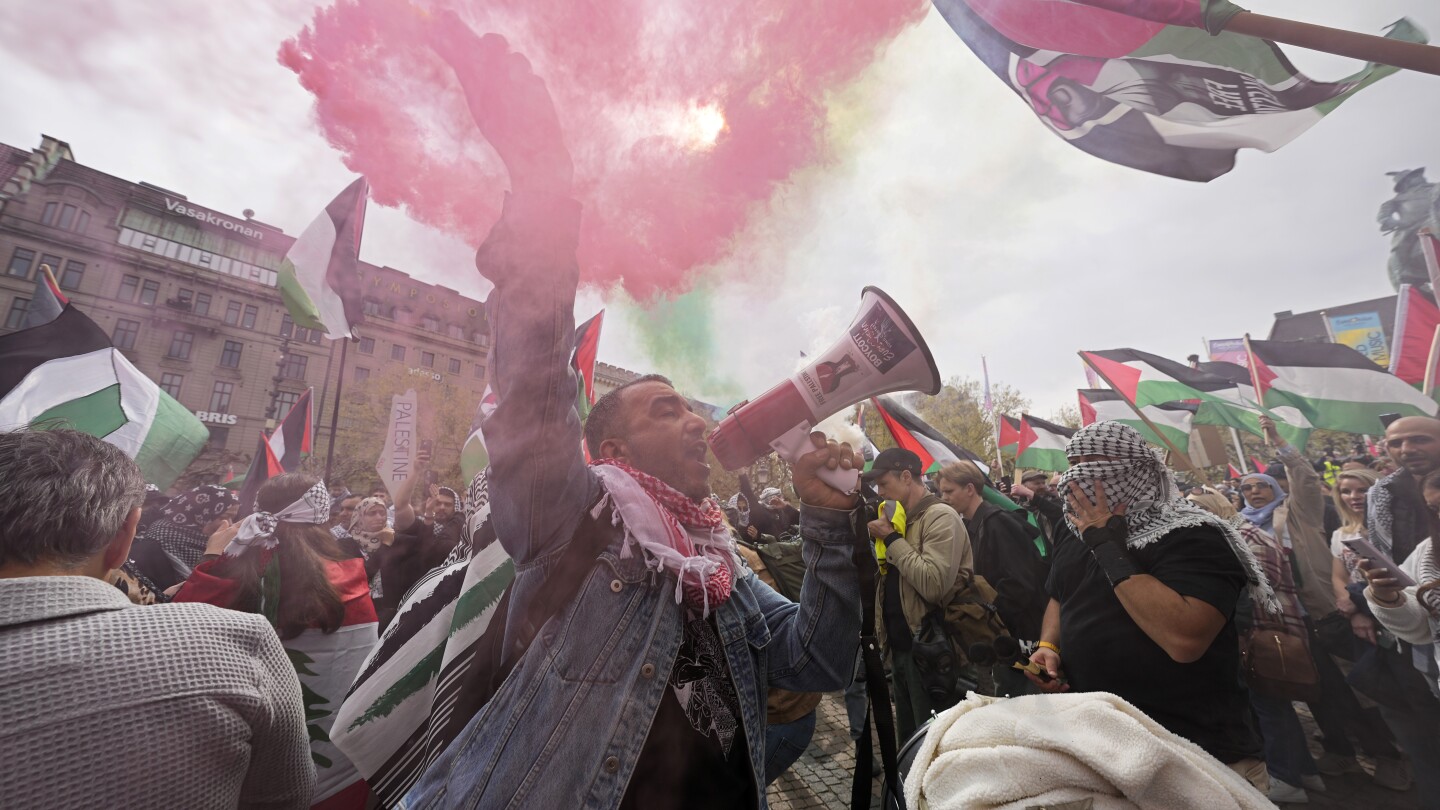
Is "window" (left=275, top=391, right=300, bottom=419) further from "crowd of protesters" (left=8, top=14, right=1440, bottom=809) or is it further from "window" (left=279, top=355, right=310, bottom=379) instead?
"crowd of protesters" (left=8, top=14, right=1440, bottom=809)

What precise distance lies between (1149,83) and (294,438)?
33.2 ft

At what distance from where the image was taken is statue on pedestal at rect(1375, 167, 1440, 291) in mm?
5863

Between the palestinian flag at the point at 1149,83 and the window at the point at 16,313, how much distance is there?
140 ft

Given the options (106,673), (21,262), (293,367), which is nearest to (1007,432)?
(106,673)

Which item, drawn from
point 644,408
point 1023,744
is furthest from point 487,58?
point 1023,744

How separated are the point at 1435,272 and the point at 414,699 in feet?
26.9

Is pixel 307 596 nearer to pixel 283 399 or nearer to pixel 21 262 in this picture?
pixel 283 399

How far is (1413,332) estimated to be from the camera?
5965 mm

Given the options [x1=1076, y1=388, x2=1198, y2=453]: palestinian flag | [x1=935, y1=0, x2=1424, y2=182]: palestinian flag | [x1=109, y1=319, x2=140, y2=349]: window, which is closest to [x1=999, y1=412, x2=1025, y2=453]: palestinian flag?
Result: [x1=1076, y1=388, x2=1198, y2=453]: palestinian flag

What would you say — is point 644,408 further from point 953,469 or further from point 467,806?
point 953,469

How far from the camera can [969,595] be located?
4238 mm

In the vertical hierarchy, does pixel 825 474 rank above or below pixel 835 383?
below

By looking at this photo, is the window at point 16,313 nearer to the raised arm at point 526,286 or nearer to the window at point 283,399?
the window at point 283,399

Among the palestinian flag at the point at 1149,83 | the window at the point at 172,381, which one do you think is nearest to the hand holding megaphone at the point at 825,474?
the palestinian flag at the point at 1149,83
